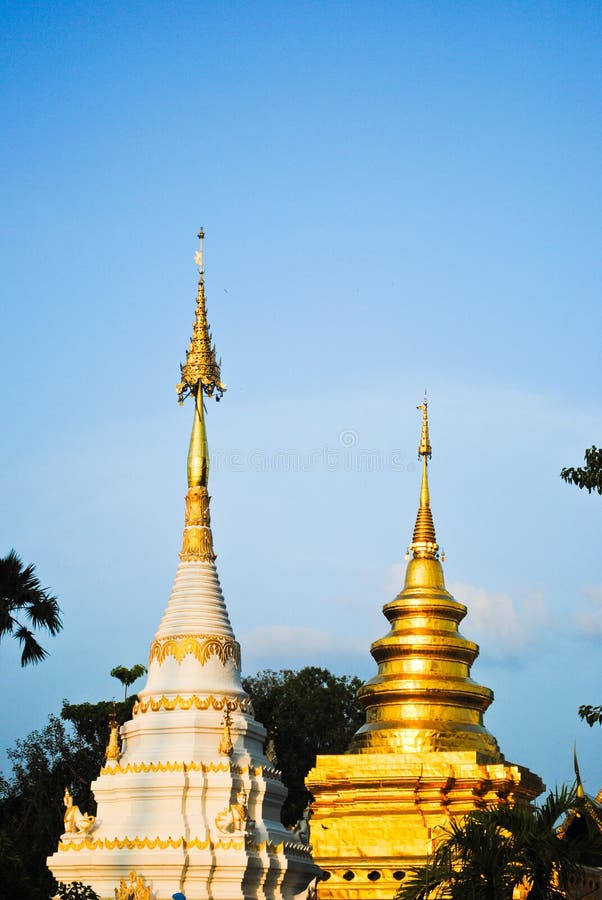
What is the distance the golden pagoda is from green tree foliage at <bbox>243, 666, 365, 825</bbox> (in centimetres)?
1489

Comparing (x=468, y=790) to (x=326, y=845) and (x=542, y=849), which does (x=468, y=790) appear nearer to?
(x=326, y=845)

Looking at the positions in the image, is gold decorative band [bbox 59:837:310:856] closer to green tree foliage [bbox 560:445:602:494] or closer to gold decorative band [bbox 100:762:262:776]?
gold decorative band [bbox 100:762:262:776]

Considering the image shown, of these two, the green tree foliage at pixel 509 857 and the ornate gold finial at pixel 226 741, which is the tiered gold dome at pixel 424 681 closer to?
the ornate gold finial at pixel 226 741

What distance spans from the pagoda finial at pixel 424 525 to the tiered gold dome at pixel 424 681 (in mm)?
49

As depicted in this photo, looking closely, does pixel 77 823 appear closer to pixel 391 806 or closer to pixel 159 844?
pixel 159 844

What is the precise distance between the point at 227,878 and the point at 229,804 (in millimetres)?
1602

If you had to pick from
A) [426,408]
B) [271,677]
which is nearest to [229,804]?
[426,408]

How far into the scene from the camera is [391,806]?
38375 mm

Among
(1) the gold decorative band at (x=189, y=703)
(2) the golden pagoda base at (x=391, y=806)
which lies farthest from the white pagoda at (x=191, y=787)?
(2) the golden pagoda base at (x=391, y=806)

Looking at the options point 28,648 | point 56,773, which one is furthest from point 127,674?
point 28,648

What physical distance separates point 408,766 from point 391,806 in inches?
44.7

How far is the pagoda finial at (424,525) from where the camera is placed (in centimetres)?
4391

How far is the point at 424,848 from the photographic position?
3769 centimetres

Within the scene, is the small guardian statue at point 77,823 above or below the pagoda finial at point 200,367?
below
